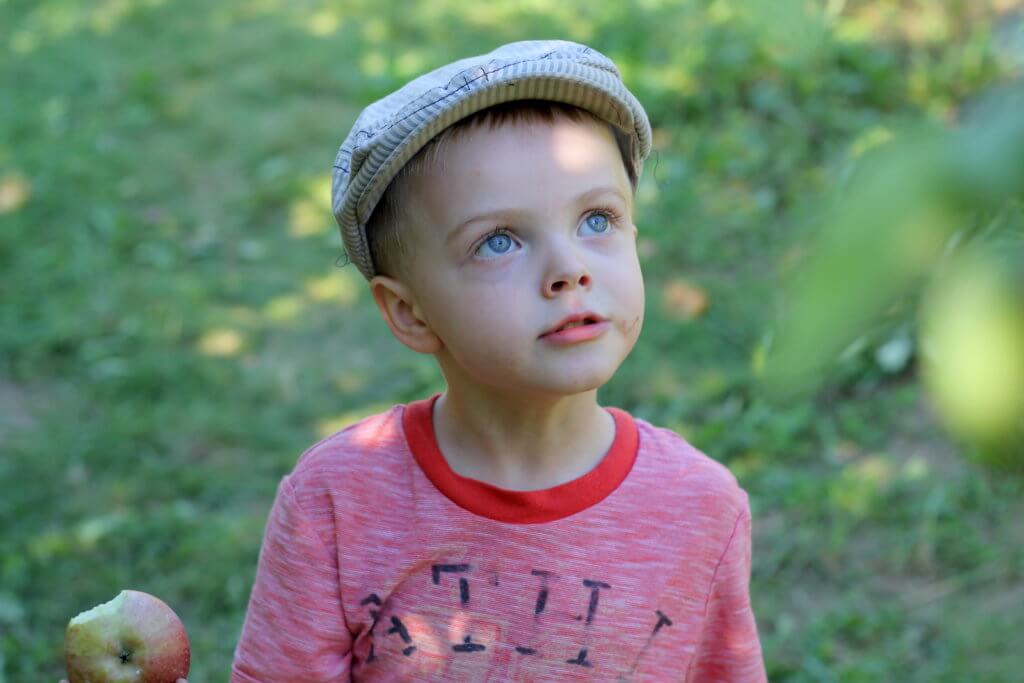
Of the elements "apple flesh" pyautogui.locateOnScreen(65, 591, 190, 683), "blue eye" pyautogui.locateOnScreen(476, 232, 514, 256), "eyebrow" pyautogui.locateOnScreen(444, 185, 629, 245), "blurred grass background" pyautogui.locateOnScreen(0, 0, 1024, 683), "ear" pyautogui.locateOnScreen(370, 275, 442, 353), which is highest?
"blurred grass background" pyautogui.locateOnScreen(0, 0, 1024, 683)

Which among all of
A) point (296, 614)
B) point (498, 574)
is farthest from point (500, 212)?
point (296, 614)

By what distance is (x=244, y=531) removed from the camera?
3158 millimetres

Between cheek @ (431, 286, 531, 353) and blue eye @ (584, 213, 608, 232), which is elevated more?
blue eye @ (584, 213, 608, 232)

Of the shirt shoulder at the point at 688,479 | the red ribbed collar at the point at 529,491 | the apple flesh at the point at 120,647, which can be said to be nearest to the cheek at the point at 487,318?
the red ribbed collar at the point at 529,491

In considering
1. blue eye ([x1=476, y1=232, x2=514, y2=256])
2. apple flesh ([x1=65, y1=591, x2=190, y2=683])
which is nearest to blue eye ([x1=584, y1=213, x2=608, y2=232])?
blue eye ([x1=476, y1=232, x2=514, y2=256])

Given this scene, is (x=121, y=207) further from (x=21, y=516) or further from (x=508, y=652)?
(x=508, y=652)

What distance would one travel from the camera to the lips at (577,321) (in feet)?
4.64

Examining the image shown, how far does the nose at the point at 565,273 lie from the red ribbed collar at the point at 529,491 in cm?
30

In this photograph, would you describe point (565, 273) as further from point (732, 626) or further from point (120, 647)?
point (120, 647)

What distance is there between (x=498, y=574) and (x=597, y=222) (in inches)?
18.2

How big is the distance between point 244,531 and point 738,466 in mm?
1277

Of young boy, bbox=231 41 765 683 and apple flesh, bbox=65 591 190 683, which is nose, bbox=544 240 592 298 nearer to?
young boy, bbox=231 41 765 683

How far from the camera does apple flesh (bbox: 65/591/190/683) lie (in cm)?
165

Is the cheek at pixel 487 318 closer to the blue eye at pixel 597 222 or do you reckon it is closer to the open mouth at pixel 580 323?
the open mouth at pixel 580 323
